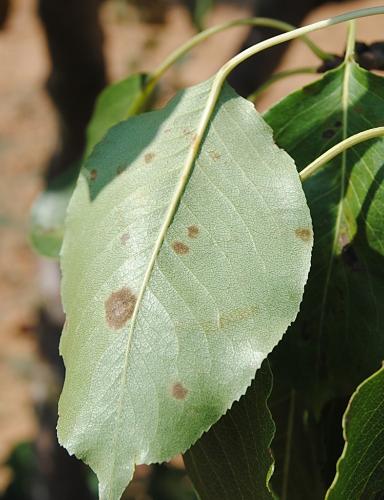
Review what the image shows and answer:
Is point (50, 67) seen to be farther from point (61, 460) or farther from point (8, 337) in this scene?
point (8, 337)

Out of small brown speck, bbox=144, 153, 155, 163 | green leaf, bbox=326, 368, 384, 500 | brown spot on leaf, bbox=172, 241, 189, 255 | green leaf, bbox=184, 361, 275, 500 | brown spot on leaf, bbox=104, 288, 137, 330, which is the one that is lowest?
green leaf, bbox=184, 361, 275, 500

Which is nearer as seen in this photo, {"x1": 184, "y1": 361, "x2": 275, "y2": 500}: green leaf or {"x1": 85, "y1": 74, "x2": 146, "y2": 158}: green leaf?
{"x1": 184, "y1": 361, "x2": 275, "y2": 500}: green leaf

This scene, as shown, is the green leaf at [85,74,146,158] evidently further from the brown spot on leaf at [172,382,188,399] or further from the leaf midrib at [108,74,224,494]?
the brown spot on leaf at [172,382,188,399]

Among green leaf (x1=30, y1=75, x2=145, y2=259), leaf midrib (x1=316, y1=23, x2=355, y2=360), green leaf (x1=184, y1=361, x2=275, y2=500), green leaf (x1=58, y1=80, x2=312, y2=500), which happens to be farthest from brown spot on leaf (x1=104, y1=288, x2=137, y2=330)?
green leaf (x1=30, y1=75, x2=145, y2=259)

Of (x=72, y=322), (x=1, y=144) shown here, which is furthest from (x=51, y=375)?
(x=1, y=144)

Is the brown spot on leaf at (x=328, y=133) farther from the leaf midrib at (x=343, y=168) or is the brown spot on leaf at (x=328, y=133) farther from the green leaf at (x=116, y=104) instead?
the green leaf at (x=116, y=104)

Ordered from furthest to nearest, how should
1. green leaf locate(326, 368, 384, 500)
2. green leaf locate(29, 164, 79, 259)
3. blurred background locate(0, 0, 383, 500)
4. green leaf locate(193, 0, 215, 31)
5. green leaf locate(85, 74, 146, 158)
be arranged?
blurred background locate(0, 0, 383, 500) < green leaf locate(193, 0, 215, 31) < green leaf locate(29, 164, 79, 259) < green leaf locate(85, 74, 146, 158) < green leaf locate(326, 368, 384, 500)
